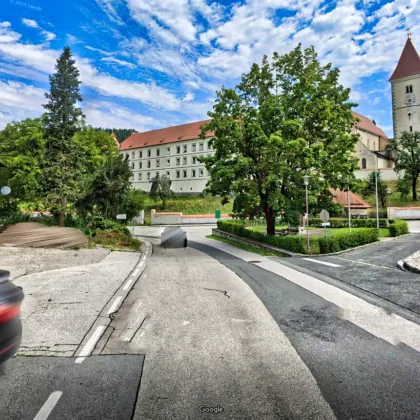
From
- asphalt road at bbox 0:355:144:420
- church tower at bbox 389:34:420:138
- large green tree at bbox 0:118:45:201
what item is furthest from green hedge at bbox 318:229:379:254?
church tower at bbox 389:34:420:138

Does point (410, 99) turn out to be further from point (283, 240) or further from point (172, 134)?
point (283, 240)

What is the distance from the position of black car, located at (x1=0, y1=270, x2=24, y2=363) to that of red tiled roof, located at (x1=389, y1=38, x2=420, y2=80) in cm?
9308

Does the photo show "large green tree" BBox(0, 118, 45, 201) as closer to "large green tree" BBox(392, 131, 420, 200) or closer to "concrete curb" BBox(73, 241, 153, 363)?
"concrete curb" BBox(73, 241, 153, 363)

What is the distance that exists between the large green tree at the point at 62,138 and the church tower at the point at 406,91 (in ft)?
245

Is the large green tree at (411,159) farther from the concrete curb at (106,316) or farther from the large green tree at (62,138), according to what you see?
the concrete curb at (106,316)

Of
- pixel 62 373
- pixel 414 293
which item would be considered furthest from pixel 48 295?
pixel 414 293

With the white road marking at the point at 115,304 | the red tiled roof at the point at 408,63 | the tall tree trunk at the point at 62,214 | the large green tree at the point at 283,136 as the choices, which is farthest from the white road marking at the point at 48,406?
the red tiled roof at the point at 408,63

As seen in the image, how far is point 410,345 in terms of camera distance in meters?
5.88

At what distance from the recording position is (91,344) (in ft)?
18.8

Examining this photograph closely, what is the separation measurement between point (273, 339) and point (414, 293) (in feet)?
19.5

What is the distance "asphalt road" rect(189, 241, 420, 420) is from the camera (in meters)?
3.90

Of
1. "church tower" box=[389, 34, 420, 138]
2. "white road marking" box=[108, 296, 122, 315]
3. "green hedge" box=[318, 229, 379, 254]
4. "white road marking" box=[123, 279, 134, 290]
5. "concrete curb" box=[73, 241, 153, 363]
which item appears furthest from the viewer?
"church tower" box=[389, 34, 420, 138]

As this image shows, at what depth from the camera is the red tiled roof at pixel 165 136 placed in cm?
8944

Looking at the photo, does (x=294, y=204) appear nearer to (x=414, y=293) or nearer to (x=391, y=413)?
(x=414, y=293)
